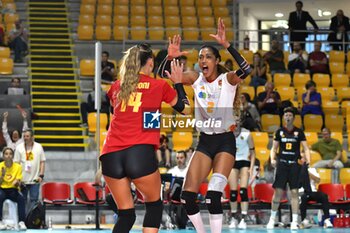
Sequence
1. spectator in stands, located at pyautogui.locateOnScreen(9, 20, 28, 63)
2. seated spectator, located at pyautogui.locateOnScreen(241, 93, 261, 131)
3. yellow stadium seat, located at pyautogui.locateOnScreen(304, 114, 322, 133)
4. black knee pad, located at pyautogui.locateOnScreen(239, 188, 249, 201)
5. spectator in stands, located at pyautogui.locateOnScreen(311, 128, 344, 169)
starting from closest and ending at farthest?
black knee pad, located at pyautogui.locateOnScreen(239, 188, 249, 201) → spectator in stands, located at pyautogui.locateOnScreen(311, 128, 344, 169) → seated spectator, located at pyautogui.locateOnScreen(241, 93, 261, 131) → yellow stadium seat, located at pyautogui.locateOnScreen(304, 114, 322, 133) → spectator in stands, located at pyautogui.locateOnScreen(9, 20, 28, 63)

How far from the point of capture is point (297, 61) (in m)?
24.7

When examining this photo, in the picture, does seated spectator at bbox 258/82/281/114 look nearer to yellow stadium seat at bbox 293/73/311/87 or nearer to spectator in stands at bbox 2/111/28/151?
yellow stadium seat at bbox 293/73/311/87

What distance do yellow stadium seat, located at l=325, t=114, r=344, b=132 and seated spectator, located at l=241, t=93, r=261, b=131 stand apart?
5.86 ft

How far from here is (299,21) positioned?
26.6 meters

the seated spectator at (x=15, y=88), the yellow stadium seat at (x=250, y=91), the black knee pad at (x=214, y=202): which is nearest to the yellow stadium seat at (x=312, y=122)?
the yellow stadium seat at (x=250, y=91)

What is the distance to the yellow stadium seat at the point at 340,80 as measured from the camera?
79.2ft

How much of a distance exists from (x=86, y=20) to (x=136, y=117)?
18.5 meters

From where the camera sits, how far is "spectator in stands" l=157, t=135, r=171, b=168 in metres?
19.1

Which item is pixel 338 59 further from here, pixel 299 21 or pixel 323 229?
pixel 323 229

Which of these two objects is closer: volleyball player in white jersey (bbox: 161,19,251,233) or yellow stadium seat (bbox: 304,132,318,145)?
volleyball player in white jersey (bbox: 161,19,251,233)

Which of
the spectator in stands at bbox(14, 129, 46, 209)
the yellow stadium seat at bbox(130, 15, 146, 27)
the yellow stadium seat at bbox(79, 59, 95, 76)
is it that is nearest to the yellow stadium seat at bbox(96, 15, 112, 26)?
the yellow stadium seat at bbox(130, 15, 146, 27)

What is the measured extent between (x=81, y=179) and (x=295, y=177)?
5396 millimetres

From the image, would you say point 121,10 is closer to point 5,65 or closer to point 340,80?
point 5,65

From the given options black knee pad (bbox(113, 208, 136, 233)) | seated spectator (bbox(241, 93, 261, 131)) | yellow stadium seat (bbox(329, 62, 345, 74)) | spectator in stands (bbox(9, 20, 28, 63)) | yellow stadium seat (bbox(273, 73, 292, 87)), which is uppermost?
spectator in stands (bbox(9, 20, 28, 63))
